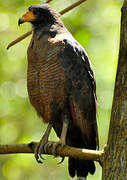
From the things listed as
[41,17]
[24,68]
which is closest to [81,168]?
[41,17]

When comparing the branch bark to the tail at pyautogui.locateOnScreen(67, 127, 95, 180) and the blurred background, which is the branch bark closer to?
the tail at pyautogui.locateOnScreen(67, 127, 95, 180)

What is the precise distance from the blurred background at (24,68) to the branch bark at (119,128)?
11.8 feet

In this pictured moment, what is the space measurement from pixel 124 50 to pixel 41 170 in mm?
5728

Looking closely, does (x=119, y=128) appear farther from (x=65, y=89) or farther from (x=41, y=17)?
(x=41, y=17)

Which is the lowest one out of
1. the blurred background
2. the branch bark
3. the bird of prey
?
the blurred background

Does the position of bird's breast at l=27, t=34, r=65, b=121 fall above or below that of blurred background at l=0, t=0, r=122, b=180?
above

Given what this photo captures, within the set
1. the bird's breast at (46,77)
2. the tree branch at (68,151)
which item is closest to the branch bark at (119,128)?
the tree branch at (68,151)

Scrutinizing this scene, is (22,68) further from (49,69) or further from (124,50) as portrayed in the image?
(124,50)

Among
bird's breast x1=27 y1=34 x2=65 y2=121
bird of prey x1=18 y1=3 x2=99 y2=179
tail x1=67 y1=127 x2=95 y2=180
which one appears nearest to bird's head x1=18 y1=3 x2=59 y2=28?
bird of prey x1=18 y1=3 x2=99 y2=179

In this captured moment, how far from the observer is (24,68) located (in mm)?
9375

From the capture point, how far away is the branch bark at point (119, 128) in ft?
12.4

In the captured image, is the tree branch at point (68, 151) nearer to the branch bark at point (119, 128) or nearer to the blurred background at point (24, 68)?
the branch bark at point (119, 128)

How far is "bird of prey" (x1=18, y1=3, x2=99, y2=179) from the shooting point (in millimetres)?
5371

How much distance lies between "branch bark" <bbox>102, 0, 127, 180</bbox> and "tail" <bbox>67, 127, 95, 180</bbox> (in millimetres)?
1469
